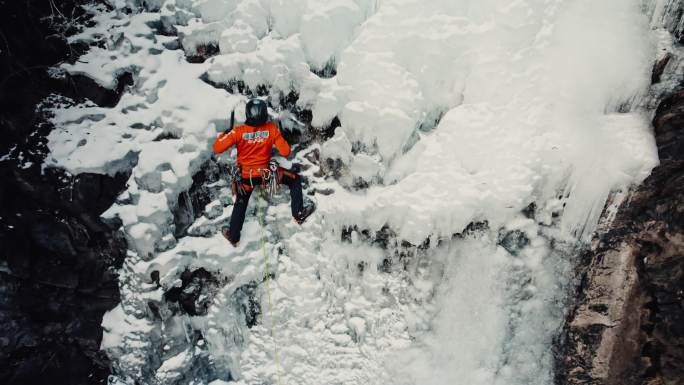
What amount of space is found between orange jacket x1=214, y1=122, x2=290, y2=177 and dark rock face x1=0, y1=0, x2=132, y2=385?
4.59 feet

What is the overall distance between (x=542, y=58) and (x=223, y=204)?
11.1 ft

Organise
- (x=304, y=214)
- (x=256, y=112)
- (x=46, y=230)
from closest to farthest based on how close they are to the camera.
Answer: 1. (x=256, y=112)
2. (x=304, y=214)
3. (x=46, y=230)

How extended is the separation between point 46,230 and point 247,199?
98.5 inches

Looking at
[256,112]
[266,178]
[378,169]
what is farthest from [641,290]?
[256,112]

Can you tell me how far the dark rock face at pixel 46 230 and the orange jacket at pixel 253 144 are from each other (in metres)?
1.40

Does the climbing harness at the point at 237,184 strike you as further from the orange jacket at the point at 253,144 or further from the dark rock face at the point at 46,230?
the dark rock face at the point at 46,230

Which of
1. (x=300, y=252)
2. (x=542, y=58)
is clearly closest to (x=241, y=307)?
(x=300, y=252)

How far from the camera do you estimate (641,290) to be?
3461 millimetres

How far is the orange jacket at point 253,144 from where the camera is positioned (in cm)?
349

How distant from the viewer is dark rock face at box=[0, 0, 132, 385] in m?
3.90

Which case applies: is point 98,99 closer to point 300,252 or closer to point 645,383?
point 300,252

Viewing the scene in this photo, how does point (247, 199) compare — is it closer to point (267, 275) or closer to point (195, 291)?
point (267, 275)

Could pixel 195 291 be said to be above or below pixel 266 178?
below

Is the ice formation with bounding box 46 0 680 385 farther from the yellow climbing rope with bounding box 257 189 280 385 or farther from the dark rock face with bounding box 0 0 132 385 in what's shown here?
the dark rock face with bounding box 0 0 132 385
